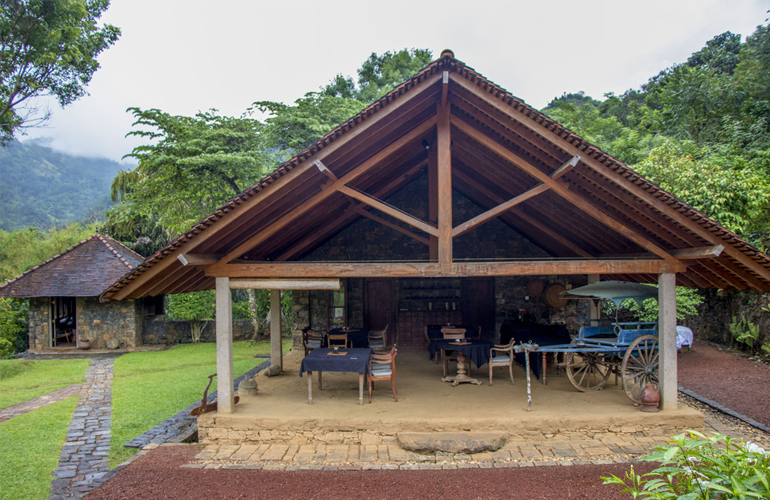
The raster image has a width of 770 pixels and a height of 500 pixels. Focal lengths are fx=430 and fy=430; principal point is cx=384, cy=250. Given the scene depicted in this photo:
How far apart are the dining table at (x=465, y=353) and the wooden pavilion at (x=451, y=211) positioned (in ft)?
6.08

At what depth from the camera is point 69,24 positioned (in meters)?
14.0

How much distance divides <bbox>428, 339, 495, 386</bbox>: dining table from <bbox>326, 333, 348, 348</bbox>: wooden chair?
2.09m

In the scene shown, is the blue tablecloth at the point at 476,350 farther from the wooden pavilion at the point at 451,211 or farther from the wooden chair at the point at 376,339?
the wooden chair at the point at 376,339

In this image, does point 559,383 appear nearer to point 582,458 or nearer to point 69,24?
point 582,458

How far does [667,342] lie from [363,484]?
16.6 feet

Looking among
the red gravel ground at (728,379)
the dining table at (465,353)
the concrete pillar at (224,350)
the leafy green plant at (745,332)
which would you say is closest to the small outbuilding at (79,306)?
the concrete pillar at (224,350)

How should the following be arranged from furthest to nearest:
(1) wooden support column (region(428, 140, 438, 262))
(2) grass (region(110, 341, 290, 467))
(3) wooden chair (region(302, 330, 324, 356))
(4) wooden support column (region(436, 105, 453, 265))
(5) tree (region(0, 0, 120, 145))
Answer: (5) tree (region(0, 0, 120, 145)) < (3) wooden chair (region(302, 330, 324, 356)) < (1) wooden support column (region(428, 140, 438, 262)) < (2) grass (region(110, 341, 290, 467)) < (4) wooden support column (region(436, 105, 453, 265))

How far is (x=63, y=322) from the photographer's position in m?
17.3

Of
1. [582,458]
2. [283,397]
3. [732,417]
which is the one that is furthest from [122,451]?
[732,417]

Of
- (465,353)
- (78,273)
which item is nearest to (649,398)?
(465,353)

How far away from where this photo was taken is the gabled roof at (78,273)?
15.6 metres

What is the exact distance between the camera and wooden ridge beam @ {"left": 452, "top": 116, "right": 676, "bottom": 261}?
6.28 metres

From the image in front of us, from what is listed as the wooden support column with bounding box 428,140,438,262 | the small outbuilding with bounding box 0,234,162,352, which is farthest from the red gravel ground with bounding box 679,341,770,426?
the small outbuilding with bounding box 0,234,162,352

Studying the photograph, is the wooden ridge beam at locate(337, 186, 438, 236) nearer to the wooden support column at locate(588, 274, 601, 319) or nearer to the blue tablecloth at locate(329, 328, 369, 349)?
the blue tablecloth at locate(329, 328, 369, 349)
